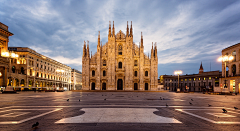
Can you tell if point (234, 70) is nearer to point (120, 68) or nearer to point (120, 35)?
point (120, 68)

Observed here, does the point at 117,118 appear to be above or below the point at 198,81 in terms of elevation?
above

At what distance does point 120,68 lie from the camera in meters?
54.1

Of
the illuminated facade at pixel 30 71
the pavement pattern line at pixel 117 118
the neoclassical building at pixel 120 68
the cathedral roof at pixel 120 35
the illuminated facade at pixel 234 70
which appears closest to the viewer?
the pavement pattern line at pixel 117 118

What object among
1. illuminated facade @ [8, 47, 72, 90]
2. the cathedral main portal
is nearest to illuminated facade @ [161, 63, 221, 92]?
the cathedral main portal

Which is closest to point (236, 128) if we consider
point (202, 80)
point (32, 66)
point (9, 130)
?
point (9, 130)

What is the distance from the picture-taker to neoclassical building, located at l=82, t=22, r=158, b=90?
52781 mm

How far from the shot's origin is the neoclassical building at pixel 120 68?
173 feet

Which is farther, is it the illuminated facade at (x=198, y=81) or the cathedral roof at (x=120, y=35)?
the illuminated facade at (x=198, y=81)

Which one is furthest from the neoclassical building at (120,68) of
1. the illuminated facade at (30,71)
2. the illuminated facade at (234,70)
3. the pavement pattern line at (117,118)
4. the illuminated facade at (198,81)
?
the pavement pattern line at (117,118)

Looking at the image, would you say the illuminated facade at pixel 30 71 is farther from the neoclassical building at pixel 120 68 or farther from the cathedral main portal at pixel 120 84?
the cathedral main portal at pixel 120 84

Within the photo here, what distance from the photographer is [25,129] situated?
14.2ft

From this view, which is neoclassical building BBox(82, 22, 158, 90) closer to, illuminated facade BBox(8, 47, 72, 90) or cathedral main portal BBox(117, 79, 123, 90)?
cathedral main portal BBox(117, 79, 123, 90)

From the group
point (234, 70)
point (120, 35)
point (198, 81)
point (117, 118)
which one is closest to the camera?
point (117, 118)

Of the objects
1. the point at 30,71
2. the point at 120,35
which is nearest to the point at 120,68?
the point at 120,35
